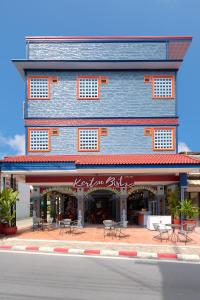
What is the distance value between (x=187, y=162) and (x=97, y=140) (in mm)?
6969

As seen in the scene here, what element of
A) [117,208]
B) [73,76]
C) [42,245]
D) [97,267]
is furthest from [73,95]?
[97,267]

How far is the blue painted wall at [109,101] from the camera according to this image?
26.6 metres

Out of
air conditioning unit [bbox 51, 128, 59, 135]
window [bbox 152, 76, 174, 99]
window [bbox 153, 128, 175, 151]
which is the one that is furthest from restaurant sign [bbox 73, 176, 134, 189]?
window [bbox 152, 76, 174, 99]

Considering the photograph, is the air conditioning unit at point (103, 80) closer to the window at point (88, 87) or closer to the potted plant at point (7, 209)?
the window at point (88, 87)

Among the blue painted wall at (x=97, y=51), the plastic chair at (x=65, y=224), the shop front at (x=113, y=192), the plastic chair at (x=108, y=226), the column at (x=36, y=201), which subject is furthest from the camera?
the blue painted wall at (x=97, y=51)

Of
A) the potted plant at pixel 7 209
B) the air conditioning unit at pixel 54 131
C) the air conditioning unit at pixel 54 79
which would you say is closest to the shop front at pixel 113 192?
the air conditioning unit at pixel 54 131

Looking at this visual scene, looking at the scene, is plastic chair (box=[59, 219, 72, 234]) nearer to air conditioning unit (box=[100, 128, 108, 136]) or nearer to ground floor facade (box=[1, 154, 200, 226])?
ground floor facade (box=[1, 154, 200, 226])

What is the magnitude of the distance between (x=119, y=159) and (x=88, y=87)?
6173 millimetres

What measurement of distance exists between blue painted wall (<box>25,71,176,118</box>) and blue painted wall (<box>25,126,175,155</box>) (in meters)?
1.09

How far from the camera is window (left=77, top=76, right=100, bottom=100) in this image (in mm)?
26766

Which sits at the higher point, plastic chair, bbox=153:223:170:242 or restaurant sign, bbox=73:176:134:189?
restaurant sign, bbox=73:176:134:189

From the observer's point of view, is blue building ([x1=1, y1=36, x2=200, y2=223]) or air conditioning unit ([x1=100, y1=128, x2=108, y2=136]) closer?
blue building ([x1=1, y1=36, x2=200, y2=223])

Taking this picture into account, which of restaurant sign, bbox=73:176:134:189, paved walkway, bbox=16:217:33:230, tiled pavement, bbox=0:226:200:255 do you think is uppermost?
restaurant sign, bbox=73:176:134:189

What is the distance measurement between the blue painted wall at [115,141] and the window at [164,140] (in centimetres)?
45
